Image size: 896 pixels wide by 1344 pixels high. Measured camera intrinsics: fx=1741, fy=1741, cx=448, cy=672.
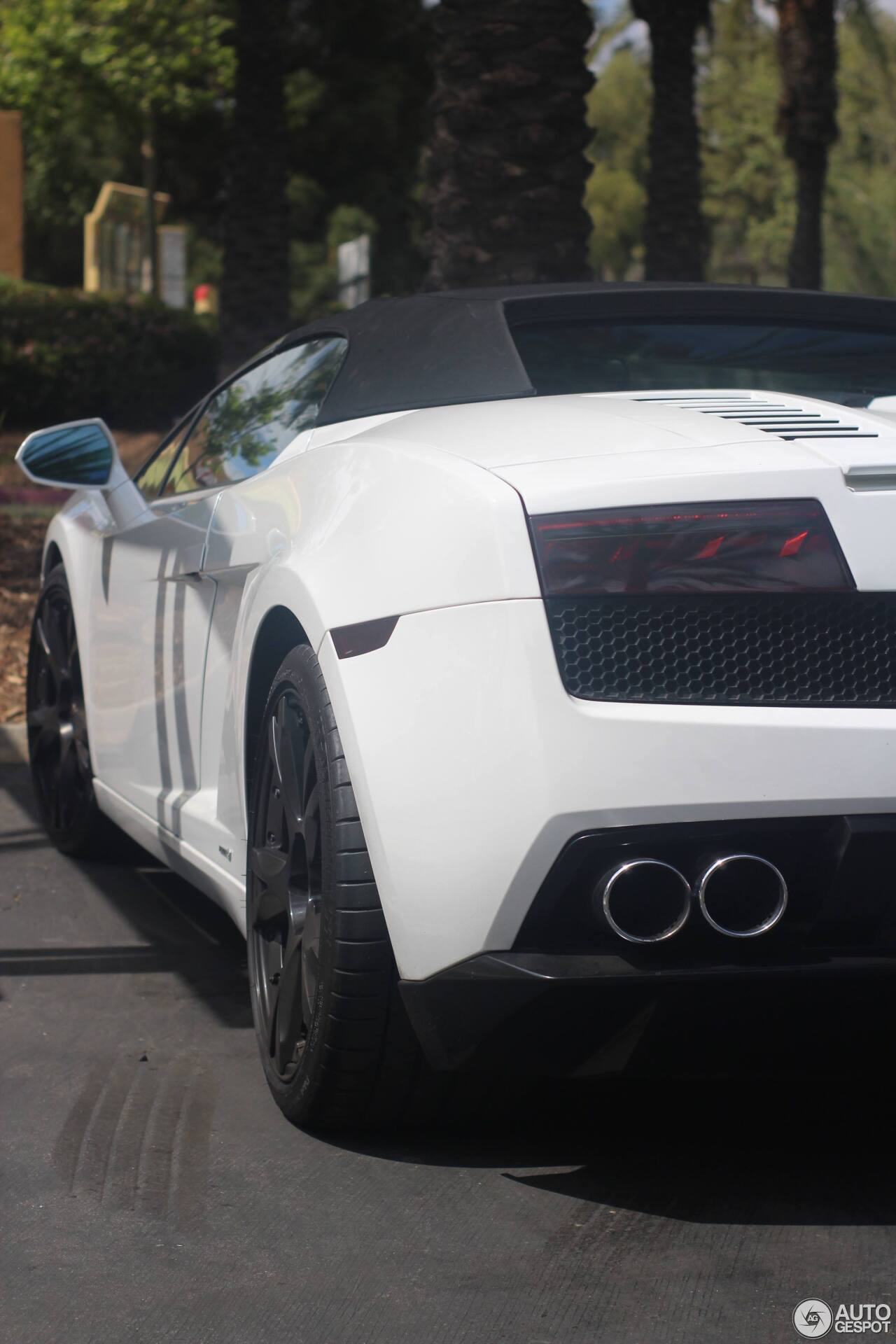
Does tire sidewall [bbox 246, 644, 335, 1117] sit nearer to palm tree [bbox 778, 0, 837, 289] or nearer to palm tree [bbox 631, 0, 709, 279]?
palm tree [bbox 631, 0, 709, 279]

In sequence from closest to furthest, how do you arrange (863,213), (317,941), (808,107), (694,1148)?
(317,941)
(694,1148)
(808,107)
(863,213)

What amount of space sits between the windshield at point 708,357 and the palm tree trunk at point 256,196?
13008 mm

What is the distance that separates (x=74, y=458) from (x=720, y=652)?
250cm

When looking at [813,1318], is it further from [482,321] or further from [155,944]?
[155,944]

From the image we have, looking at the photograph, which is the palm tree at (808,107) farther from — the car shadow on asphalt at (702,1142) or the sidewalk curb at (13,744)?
the car shadow on asphalt at (702,1142)

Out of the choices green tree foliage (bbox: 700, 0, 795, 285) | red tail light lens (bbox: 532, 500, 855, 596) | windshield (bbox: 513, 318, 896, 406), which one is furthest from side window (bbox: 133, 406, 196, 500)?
green tree foliage (bbox: 700, 0, 795, 285)

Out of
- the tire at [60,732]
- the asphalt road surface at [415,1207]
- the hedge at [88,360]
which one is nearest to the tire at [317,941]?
the asphalt road surface at [415,1207]

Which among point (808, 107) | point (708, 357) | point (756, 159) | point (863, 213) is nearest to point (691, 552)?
point (708, 357)

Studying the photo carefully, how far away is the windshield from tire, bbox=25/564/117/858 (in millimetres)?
1875

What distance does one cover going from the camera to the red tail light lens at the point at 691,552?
240 centimetres

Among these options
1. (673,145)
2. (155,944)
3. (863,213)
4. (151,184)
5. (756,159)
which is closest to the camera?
(155,944)

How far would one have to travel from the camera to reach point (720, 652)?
2.41 metres

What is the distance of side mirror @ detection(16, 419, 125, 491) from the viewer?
4.41 meters

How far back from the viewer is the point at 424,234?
916 centimetres
